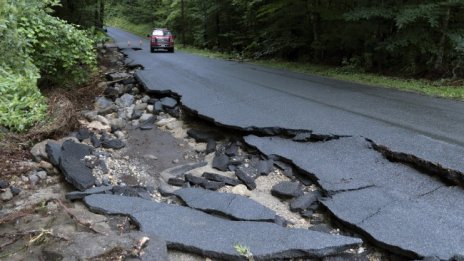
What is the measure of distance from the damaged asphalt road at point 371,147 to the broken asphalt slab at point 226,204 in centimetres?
69

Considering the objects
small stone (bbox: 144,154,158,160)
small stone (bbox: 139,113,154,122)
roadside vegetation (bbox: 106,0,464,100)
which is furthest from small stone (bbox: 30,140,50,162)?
roadside vegetation (bbox: 106,0,464,100)

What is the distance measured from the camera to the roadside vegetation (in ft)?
38.7

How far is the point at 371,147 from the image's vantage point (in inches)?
217

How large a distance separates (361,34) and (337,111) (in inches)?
326

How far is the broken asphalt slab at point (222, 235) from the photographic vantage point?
3398 mm

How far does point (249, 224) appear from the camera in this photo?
3.89 metres

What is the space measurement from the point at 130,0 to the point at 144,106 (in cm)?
5309

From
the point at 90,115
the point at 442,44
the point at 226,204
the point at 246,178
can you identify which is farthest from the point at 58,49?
the point at 442,44

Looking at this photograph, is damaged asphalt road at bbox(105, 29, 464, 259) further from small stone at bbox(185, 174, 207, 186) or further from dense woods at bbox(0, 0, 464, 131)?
dense woods at bbox(0, 0, 464, 131)

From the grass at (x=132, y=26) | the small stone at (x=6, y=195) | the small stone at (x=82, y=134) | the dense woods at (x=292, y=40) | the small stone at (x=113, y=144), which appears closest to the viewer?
the small stone at (x=6, y=195)

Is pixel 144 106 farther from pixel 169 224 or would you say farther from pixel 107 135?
pixel 169 224

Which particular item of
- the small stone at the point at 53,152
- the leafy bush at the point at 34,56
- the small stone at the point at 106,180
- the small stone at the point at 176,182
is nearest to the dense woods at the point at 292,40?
the leafy bush at the point at 34,56

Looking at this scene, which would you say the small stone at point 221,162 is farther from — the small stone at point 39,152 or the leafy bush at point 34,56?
the leafy bush at point 34,56

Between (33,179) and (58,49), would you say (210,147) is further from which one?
(58,49)
